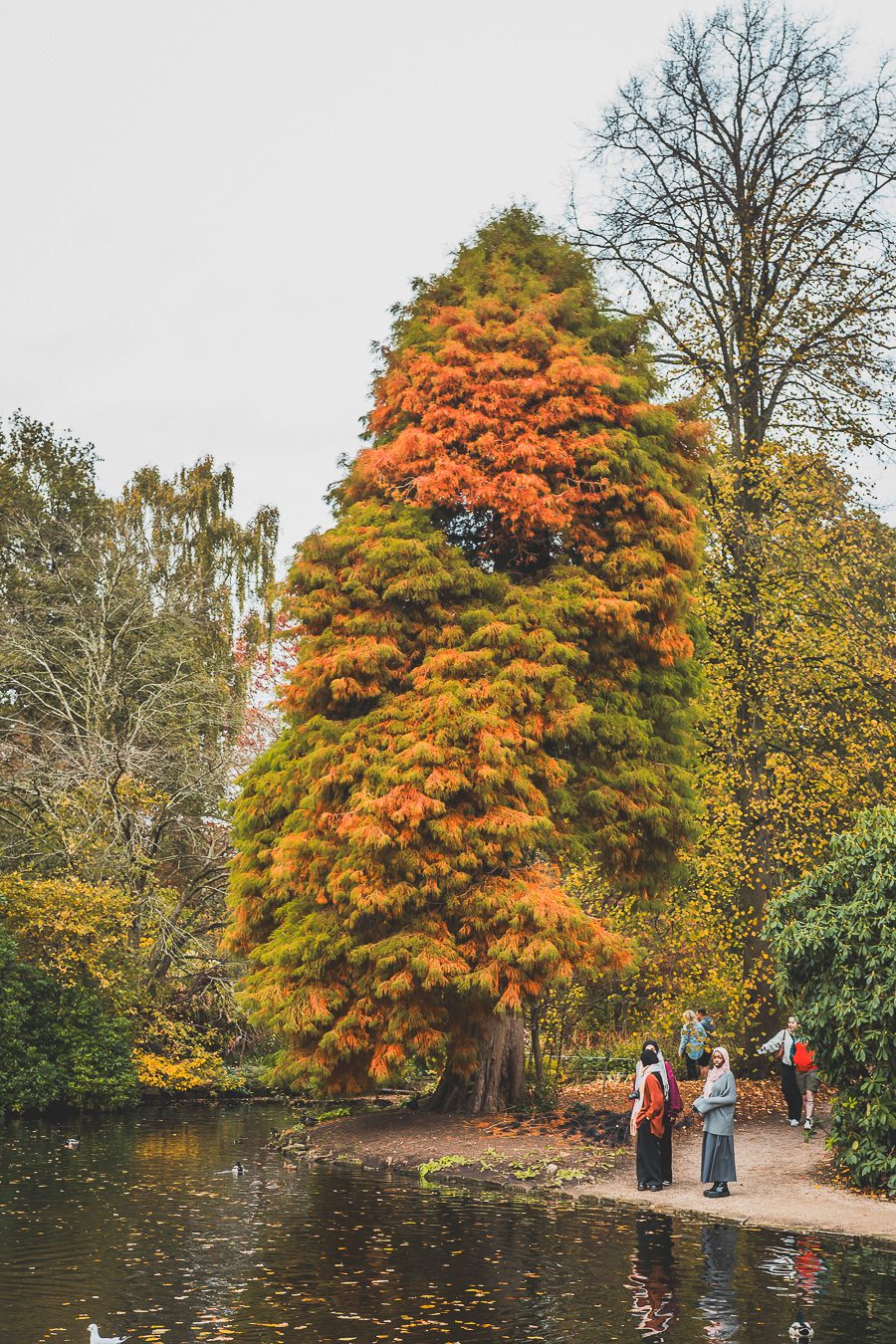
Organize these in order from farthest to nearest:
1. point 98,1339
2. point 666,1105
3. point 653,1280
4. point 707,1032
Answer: point 707,1032 < point 666,1105 < point 653,1280 < point 98,1339

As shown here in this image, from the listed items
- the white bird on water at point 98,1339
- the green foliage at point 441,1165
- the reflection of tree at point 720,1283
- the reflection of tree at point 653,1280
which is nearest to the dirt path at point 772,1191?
the reflection of tree at point 720,1283

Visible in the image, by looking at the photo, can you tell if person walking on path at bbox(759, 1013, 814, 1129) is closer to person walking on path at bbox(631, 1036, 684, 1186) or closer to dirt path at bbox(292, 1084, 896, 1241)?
dirt path at bbox(292, 1084, 896, 1241)

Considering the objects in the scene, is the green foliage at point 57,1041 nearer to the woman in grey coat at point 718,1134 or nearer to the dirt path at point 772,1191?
the dirt path at point 772,1191

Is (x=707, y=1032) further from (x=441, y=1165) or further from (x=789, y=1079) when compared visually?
(x=441, y=1165)

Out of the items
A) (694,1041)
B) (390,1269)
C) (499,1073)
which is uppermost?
(694,1041)

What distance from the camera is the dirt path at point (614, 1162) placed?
12445 mm

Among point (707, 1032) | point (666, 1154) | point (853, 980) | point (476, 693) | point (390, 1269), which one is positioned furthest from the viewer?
point (707, 1032)

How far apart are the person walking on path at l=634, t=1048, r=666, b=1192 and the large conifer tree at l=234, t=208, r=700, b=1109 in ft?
6.75

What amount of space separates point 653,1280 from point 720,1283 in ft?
1.58

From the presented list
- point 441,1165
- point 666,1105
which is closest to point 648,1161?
point 666,1105

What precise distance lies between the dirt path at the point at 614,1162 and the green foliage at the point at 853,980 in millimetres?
649

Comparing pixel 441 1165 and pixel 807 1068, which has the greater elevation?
pixel 807 1068

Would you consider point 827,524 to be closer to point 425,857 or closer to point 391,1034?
point 425,857

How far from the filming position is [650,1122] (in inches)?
553
